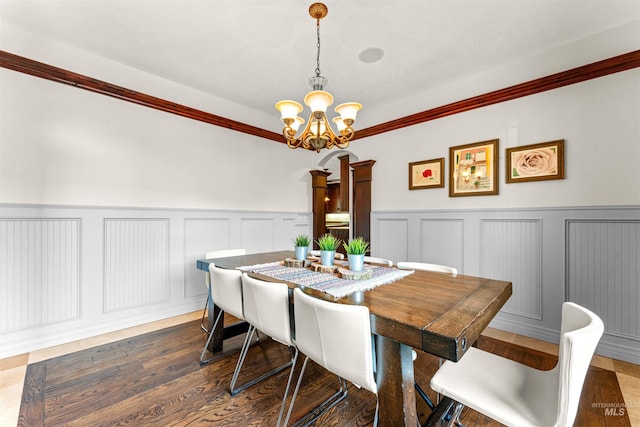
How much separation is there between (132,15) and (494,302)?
3072 millimetres

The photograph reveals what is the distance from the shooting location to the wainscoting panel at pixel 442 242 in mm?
3049

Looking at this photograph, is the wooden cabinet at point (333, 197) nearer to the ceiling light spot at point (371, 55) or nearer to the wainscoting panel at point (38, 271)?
the ceiling light spot at point (371, 55)

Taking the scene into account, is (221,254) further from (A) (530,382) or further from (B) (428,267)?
(A) (530,382)

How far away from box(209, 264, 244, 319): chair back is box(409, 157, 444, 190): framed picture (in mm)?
2521

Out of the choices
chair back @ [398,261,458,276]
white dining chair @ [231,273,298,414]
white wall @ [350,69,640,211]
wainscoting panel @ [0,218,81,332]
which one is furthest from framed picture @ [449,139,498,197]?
wainscoting panel @ [0,218,81,332]

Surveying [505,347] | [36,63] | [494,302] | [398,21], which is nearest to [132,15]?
[36,63]

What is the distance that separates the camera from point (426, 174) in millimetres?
3311

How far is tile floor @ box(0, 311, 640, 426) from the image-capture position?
5.24 feet

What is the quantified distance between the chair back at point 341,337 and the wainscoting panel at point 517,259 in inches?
90.7

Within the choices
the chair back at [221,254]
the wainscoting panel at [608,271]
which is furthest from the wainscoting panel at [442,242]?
the chair back at [221,254]

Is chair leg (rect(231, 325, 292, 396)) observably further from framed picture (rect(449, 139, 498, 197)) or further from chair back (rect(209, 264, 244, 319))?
framed picture (rect(449, 139, 498, 197))

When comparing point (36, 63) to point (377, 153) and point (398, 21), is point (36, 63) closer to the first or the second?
point (398, 21)

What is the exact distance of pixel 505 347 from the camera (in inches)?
93.5

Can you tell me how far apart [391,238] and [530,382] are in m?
2.57
